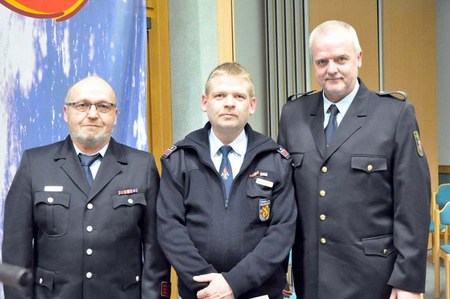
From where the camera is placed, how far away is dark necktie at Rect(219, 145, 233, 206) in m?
1.85

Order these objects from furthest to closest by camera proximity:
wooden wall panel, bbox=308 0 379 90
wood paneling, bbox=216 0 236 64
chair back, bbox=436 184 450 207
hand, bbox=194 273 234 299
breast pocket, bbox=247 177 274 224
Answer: chair back, bbox=436 184 450 207 → wooden wall panel, bbox=308 0 379 90 → wood paneling, bbox=216 0 236 64 → breast pocket, bbox=247 177 274 224 → hand, bbox=194 273 234 299

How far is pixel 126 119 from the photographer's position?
9.44 ft

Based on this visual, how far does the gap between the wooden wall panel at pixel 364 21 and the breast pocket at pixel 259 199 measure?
3107 millimetres

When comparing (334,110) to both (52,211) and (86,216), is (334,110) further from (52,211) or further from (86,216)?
(52,211)

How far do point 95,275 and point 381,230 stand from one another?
1.04m

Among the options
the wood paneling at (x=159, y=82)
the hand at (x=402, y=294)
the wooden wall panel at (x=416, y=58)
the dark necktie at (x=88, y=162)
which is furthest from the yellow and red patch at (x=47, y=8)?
the wooden wall panel at (x=416, y=58)

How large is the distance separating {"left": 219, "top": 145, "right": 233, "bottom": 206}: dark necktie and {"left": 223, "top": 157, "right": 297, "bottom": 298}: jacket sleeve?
0.58 feet

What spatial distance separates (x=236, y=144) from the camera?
1922 millimetres

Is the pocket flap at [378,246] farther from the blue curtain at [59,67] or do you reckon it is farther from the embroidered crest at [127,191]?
the blue curtain at [59,67]

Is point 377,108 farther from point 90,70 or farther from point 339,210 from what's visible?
point 90,70

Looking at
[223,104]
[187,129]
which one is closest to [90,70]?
[187,129]

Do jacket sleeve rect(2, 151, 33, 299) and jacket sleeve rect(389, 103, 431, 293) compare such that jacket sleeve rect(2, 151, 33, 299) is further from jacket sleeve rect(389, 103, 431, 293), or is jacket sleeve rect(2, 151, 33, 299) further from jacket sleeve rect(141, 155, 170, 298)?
jacket sleeve rect(389, 103, 431, 293)

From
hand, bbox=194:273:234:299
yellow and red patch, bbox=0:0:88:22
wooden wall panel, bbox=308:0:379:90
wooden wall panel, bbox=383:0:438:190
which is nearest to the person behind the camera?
hand, bbox=194:273:234:299

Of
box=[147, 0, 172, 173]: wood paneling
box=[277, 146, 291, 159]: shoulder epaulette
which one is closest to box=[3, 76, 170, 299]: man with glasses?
box=[277, 146, 291, 159]: shoulder epaulette
